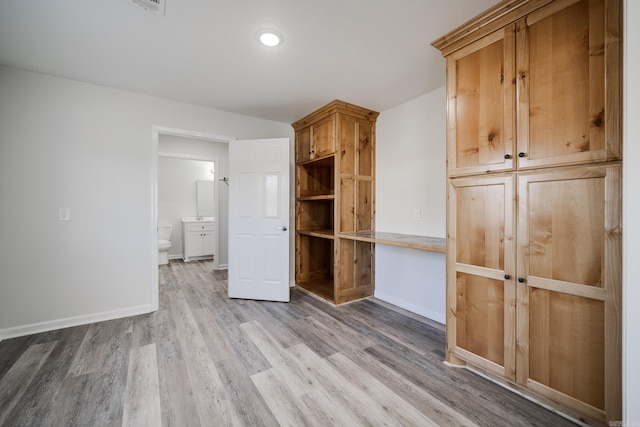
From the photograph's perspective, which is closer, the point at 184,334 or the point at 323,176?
the point at 184,334

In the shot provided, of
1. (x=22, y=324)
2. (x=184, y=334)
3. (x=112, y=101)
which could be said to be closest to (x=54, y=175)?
(x=112, y=101)

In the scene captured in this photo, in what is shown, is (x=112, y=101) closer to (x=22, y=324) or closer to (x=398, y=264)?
(x=22, y=324)

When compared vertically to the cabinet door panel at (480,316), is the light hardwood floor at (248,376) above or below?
below

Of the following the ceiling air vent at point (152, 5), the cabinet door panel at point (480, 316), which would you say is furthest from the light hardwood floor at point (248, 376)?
the ceiling air vent at point (152, 5)

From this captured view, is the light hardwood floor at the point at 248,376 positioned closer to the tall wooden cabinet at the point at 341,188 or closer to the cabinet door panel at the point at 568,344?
the cabinet door panel at the point at 568,344

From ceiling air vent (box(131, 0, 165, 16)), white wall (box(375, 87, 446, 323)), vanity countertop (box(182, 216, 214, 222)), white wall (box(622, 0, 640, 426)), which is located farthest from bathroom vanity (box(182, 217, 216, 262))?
white wall (box(622, 0, 640, 426))

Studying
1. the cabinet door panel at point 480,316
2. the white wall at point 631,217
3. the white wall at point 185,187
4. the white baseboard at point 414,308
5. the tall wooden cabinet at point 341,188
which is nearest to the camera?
the white wall at point 631,217

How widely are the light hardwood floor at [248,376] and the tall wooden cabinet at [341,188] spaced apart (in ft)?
2.06

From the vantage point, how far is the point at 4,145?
7.76 ft

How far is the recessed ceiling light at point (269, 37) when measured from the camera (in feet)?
6.15

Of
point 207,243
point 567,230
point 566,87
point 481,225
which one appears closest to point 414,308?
point 481,225

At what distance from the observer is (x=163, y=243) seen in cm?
528

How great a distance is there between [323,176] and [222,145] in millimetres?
2372

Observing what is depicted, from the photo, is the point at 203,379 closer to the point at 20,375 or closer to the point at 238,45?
the point at 20,375
